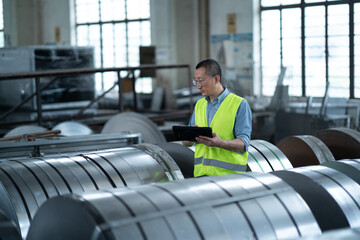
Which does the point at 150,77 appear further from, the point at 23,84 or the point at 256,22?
the point at 23,84

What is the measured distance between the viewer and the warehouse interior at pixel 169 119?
8.03 ft

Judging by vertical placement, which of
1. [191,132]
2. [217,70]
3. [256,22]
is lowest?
[191,132]

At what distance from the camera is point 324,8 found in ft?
35.7

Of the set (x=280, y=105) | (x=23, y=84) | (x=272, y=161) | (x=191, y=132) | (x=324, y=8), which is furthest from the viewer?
(x=324, y=8)

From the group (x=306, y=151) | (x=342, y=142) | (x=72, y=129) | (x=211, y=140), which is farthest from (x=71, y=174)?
(x=72, y=129)

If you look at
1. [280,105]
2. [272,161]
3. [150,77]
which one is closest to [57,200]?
[272,161]

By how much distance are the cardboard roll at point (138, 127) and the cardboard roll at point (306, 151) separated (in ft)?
5.78

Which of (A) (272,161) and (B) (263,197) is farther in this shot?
(A) (272,161)

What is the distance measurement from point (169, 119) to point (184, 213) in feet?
32.0

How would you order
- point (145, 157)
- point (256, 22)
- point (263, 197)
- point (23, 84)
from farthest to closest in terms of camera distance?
1. point (256, 22)
2. point (23, 84)
3. point (145, 157)
4. point (263, 197)

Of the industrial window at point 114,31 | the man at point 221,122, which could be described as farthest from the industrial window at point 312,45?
the man at point 221,122

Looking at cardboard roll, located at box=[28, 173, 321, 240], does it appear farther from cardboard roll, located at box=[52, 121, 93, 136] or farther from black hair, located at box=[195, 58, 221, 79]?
cardboard roll, located at box=[52, 121, 93, 136]

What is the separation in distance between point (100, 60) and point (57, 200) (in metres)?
12.9

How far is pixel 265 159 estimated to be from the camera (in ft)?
14.7
